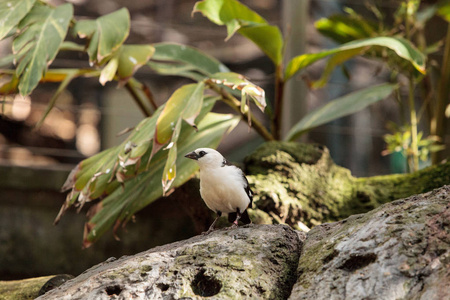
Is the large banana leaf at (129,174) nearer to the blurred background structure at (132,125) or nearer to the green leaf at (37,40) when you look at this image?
the blurred background structure at (132,125)

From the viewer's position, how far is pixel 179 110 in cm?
299

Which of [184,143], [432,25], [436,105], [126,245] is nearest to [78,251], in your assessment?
[126,245]

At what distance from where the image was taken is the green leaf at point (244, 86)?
266 cm

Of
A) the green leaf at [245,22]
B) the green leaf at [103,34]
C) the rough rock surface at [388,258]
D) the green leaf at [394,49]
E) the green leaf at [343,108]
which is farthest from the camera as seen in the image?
the green leaf at [343,108]

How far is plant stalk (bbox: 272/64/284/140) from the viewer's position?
385 centimetres

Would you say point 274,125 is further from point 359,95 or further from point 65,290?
point 65,290

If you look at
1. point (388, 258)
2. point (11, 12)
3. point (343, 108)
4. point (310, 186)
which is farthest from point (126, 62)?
point (388, 258)

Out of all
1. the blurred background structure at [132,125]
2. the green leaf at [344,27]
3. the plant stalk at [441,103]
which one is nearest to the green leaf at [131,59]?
the blurred background structure at [132,125]

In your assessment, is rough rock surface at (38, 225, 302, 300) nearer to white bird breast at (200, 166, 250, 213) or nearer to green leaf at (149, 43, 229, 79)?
white bird breast at (200, 166, 250, 213)

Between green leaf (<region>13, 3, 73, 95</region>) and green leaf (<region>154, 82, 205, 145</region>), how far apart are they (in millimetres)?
727

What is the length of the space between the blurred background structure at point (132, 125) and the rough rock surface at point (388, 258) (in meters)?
1.45

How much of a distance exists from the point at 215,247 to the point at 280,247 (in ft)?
0.85

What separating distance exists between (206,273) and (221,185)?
2.08 feet

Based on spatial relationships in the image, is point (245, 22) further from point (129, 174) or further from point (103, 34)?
point (129, 174)
